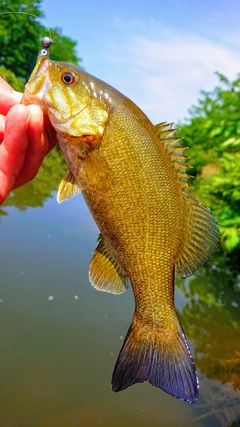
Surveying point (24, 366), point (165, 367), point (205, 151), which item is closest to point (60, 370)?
point (24, 366)

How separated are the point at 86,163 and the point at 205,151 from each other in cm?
1931

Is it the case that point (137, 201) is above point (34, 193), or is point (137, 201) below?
above

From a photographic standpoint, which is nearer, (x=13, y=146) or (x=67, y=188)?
(x=13, y=146)

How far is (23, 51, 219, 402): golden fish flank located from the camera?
1.95m

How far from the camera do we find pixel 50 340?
5113 millimetres

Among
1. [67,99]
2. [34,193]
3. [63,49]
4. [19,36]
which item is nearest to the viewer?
[67,99]

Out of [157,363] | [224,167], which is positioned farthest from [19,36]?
[157,363]

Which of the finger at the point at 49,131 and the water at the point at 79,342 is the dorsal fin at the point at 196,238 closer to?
the finger at the point at 49,131

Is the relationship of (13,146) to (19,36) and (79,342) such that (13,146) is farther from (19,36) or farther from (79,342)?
(19,36)

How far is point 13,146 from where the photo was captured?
1937 millimetres

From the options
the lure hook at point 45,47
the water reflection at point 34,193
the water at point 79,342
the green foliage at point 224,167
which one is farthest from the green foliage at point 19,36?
the lure hook at point 45,47

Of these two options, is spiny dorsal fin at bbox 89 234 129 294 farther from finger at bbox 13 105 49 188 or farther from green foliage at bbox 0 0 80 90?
green foliage at bbox 0 0 80 90

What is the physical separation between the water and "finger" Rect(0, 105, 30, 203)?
3.02 metres

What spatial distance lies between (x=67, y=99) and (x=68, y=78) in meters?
0.13
